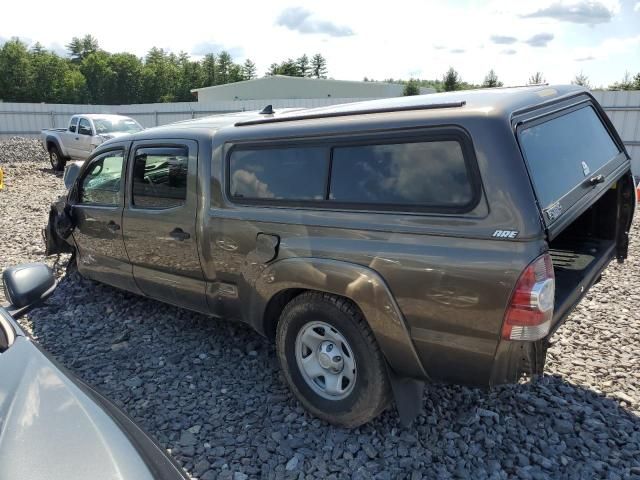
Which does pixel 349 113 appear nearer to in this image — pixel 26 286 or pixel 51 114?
pixel 26 286

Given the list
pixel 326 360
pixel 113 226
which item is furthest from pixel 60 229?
pixel 326 360

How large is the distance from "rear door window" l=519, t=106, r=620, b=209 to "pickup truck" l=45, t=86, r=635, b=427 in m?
0.01

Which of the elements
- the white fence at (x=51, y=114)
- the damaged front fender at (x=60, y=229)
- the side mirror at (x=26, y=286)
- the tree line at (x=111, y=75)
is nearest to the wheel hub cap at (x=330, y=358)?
the side mirror at (x=26, y=286)

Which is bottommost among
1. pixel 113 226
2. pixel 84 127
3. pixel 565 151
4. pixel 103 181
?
pixel 113 226

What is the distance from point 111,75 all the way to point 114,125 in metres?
68.3

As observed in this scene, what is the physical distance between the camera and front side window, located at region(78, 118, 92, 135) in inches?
617

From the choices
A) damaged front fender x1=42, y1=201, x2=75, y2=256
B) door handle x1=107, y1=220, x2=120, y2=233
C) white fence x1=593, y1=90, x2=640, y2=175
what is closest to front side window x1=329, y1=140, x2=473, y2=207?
door handle x1=107, y1=220, x2=120, y2=233

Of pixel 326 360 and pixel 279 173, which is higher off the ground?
pixel 279 173

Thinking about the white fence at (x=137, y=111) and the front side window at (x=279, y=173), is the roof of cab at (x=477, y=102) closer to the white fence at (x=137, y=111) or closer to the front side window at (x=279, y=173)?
the front side window at (x=279, y=173)

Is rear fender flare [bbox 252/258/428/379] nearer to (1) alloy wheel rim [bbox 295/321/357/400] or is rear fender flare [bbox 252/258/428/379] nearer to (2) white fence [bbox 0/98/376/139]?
(1) alloy wheel rim [bbox 295/321/357/400]

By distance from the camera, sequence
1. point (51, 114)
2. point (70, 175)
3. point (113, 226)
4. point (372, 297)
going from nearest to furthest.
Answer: point (372, 297) < point (113, 226) < point (70, 175) < point (51, 114)

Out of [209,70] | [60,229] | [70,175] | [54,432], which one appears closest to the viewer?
[54,432]

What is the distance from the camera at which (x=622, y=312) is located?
179 inches

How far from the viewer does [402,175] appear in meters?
2.66
